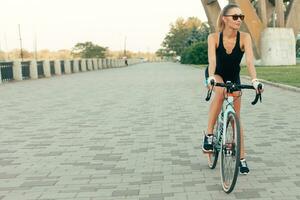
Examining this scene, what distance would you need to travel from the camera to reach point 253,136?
270 inches

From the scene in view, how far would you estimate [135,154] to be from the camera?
5.81 m

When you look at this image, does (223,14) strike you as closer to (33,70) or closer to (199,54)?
(33,70)

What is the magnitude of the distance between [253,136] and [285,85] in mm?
8962

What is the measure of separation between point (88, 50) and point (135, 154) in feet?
385

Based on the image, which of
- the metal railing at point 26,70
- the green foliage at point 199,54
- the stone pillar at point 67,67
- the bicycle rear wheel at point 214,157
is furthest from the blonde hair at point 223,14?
the green foliage at point 199,54

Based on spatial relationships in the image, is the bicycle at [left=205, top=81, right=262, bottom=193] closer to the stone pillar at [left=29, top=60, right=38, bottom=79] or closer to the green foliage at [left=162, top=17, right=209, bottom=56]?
the stone pillar at [left=29, top=60, right=38, bottom=79]

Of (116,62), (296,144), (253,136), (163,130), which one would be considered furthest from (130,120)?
(116,62)

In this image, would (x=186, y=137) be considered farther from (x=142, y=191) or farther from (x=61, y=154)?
(x=142, y=191)

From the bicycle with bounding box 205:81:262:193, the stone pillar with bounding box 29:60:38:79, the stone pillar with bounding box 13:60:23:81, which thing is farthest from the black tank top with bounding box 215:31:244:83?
the stone pillar with bounding box 29:60:38:79

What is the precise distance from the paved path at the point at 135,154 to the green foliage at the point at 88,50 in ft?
360

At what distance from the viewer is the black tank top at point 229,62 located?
13.8 feet

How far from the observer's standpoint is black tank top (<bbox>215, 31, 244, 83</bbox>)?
13.8ft

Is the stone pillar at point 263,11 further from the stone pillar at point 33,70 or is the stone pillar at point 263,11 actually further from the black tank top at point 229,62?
the black tank top at point 229,62

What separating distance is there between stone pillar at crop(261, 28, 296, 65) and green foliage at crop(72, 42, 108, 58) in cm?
8764
